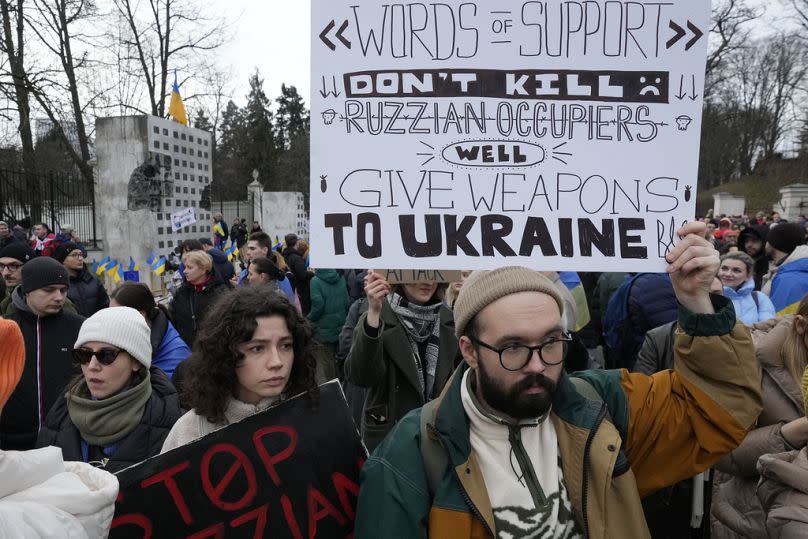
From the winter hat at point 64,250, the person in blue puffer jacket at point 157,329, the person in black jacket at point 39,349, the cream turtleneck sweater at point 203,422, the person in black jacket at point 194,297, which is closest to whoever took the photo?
the cream turtleneck sweater at point 203,422

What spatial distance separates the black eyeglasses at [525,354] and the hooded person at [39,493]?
3.41ft

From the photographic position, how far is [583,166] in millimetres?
2309

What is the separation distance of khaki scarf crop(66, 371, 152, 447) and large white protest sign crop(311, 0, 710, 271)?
0.97 meters

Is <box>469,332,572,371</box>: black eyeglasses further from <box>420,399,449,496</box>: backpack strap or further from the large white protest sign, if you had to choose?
the large white protest sign

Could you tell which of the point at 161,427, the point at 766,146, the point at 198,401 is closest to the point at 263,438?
Answer: the point at 198,401

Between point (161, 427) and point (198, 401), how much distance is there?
0.44 metres

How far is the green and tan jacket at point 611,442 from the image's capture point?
1.63 metres

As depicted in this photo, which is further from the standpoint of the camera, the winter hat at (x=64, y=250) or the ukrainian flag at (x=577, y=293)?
the winter hat at (x=64, y=250)

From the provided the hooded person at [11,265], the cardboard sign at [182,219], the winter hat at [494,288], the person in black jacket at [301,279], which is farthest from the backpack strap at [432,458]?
the cardboard sign at [182,219]

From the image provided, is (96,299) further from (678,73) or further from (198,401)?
(678,73)

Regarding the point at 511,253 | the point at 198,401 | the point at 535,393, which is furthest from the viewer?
the point at 511,253

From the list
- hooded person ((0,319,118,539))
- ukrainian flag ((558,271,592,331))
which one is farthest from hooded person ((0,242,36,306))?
hooded person ((0,319,118,539))

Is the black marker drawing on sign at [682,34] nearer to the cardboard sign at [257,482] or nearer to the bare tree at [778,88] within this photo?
the cardboard sign at [257,482]

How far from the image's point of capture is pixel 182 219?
512 inches
